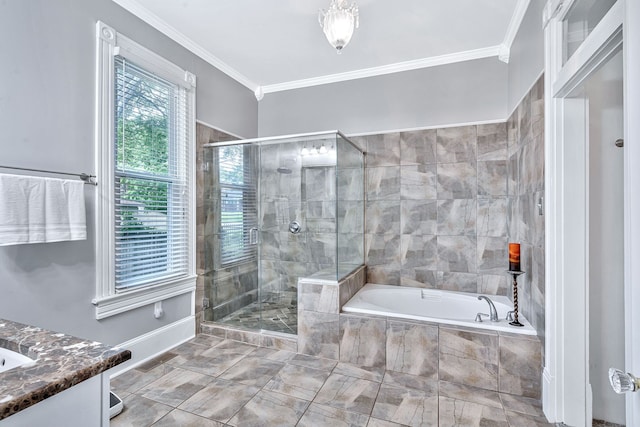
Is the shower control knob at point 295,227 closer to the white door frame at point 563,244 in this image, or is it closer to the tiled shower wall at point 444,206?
the tiled shower wall at point 444,206

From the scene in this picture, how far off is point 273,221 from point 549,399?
99.2 inches

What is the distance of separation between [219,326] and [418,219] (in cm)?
221

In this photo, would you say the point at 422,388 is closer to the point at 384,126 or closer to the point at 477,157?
the point at 477,157

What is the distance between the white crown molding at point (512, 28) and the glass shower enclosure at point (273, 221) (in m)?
1.58

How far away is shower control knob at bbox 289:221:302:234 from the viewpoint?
3252 mm

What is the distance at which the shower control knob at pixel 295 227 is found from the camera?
3252 millimetres

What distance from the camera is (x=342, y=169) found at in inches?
118

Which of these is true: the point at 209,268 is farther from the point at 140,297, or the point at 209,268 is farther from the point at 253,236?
the point at 140,297

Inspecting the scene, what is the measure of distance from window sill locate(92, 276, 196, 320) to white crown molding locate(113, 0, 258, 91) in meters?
2.09

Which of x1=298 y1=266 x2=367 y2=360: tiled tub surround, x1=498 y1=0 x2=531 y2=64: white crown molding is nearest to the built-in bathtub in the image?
x1=298 y1=266 x2=367 y2=360: tiled tub surround

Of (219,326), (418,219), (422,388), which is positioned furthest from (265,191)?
(422,388)

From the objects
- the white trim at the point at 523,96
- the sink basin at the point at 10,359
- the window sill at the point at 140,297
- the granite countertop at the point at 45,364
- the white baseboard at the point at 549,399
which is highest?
the white trim at the point at 523,96

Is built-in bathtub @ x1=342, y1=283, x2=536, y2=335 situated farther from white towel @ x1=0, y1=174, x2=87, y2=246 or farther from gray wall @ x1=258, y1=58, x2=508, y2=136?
white towel @ x1=0, y1=174, x2=87, y2=246

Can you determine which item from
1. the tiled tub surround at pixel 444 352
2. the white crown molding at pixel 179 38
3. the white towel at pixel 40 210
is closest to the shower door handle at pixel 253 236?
the tiled tub surround at pixel 444 352
